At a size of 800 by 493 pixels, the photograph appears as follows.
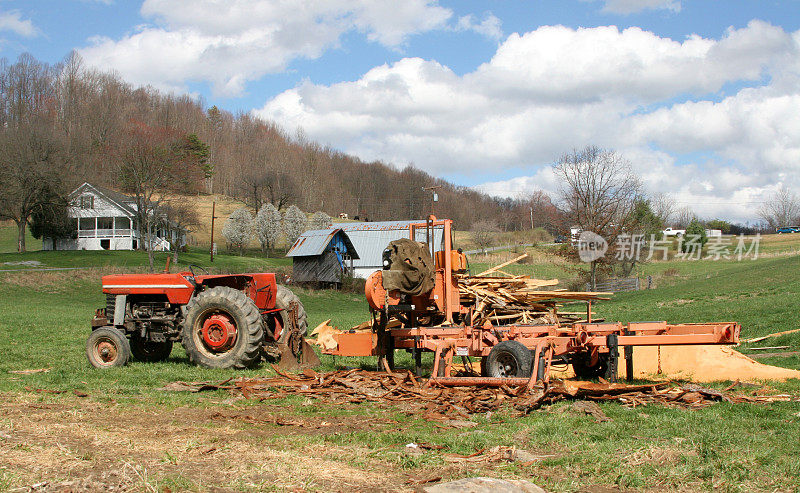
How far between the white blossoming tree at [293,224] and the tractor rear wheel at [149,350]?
64368 millimetres

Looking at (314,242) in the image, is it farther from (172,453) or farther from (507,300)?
(172,453)

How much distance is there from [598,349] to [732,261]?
59.8 meters

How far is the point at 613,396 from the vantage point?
7.68 m

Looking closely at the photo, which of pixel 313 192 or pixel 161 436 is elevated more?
pixel 313 192

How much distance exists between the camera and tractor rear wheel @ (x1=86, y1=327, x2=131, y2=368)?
11.1 metres

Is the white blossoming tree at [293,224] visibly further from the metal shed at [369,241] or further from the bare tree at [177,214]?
the metal shed at [369,241]

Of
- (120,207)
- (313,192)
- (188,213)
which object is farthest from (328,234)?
(313,192)

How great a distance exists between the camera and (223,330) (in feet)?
35.5

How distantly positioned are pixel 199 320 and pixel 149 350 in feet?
7.83

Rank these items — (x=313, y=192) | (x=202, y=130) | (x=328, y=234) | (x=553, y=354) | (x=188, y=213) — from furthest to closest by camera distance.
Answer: (x=202, y=130) → (x=313, y=192) → (x=188, y=213) → (x=328, y=234) → (x=553, y=354)

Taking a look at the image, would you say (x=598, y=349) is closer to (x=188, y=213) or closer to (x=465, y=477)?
(x=465, y=477)

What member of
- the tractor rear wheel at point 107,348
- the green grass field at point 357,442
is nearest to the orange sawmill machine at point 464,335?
the green grass field at point 357,442

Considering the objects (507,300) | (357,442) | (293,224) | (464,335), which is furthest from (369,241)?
(357,442)

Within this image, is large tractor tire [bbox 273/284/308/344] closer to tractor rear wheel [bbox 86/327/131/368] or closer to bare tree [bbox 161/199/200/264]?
tractor rear wheel [bbox 86/327/131/368]
